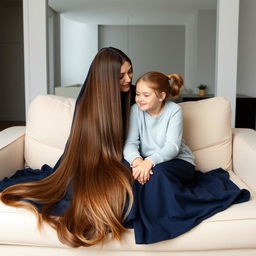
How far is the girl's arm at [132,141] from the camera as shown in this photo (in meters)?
1.74

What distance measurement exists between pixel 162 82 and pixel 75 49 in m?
1.51

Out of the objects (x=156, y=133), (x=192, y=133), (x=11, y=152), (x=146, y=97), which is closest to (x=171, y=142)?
(x=156, y=133)

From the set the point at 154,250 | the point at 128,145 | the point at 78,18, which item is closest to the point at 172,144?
the point at 128,145

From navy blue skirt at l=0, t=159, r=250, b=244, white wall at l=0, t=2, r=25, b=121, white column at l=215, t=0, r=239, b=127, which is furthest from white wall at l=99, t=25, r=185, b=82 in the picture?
white wall at l=0, t=2, r=25, b=121

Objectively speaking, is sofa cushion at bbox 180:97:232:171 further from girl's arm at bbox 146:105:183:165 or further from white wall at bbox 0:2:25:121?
white wall at bbox 0:2:25:121

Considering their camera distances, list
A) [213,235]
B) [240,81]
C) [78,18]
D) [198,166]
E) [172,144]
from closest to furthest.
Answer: [213,235], [172,144], [198,166], [78,18], [240,81]

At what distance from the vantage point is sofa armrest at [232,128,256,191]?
1.81m

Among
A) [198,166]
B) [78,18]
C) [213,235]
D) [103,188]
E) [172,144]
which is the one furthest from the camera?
[78,18]

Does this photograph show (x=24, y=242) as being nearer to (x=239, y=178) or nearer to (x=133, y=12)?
(x=239, y=178)

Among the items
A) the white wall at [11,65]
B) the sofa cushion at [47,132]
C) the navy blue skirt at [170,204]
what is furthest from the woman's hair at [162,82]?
the white wall at [11,65]

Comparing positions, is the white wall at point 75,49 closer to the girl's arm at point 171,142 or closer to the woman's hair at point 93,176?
the woman's hair at point 93,176

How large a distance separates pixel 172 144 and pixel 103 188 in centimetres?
39

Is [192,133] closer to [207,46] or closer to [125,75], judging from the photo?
[125,75]

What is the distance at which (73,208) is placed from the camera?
4.89 ft
